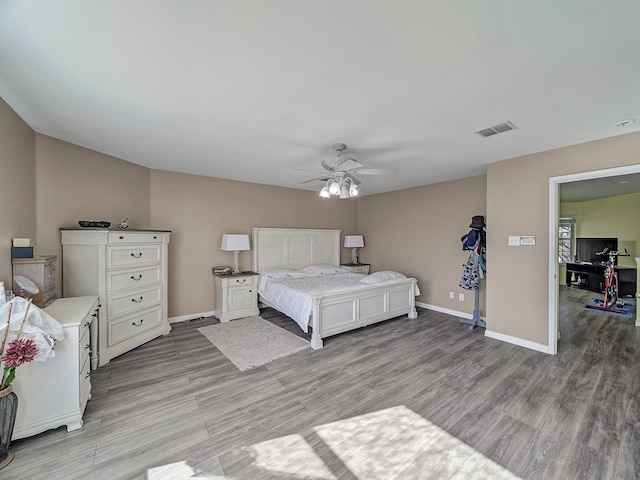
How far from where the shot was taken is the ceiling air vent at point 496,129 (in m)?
2.50

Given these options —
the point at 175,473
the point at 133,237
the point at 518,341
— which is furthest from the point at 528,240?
the point at 133,237

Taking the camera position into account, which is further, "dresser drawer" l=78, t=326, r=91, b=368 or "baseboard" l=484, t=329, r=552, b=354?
"baseboard" l=484, t=329, r=552, b=354

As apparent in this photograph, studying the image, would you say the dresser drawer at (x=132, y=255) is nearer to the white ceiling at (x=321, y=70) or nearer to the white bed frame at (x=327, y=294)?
the white ceiling at (x=321, y=70)

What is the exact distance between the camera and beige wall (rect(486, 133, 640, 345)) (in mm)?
3127

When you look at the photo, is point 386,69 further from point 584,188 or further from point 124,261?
point 584,188

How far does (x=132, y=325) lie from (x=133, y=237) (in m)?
1.09

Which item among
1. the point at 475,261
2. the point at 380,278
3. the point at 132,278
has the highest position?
the point at 475,261

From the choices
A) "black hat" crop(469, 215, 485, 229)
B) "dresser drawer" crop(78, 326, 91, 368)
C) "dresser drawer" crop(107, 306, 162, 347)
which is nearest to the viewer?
"dresser drawer" crop(78, 326, 91, 368)

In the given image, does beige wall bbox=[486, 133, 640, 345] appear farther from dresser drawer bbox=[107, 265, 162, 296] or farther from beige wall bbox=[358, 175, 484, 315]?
dresser drawer bbox=[107, 265, 162, 296]

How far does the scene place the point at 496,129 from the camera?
2.60m

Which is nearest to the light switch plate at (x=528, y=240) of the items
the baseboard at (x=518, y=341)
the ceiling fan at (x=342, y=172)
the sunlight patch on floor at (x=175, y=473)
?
the baseboard at (x=518, y=341)

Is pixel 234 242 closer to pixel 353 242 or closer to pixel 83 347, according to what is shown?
pixel 83 347

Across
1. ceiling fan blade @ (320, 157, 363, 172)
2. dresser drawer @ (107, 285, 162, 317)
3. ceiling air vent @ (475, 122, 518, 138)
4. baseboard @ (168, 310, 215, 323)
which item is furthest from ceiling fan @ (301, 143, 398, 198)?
baseboard @ (168, 310, 215, 323)

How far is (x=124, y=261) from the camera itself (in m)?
3.21
